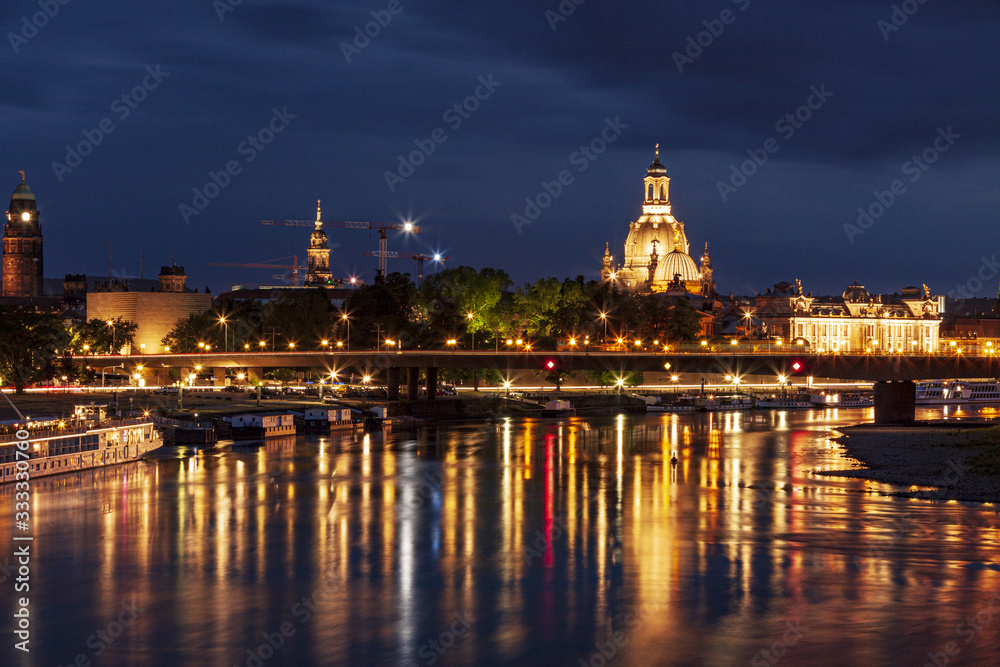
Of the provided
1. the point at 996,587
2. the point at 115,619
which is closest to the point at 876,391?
the point at 996,587

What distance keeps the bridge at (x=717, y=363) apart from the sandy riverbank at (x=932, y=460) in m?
5.98

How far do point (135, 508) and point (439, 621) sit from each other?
86.0 ft

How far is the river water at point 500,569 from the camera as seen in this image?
3425 centimetres

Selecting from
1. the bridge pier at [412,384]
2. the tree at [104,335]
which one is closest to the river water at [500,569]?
the bridge pier at [412,384]

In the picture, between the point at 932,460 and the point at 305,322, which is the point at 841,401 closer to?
the point at 305,322

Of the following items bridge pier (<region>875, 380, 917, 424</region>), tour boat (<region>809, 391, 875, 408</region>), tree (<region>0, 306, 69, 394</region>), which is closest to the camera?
bridge pier (<region>875, 380, 917, 424</region>)

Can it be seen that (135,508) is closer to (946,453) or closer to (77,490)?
(77,490)

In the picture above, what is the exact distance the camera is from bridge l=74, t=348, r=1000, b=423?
104688 millimetres

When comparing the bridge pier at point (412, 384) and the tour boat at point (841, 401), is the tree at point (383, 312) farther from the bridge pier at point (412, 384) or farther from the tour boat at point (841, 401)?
the tour boat at point (841, 401)

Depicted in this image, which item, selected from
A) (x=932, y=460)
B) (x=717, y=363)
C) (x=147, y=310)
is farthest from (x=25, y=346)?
(x=932, y=460)

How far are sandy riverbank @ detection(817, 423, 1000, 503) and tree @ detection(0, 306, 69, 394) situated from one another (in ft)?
269

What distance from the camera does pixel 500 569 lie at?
43.8 meters

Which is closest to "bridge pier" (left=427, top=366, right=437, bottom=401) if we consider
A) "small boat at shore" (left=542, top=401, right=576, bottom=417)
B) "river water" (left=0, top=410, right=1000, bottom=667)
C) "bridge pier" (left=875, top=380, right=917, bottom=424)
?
"small boat at shore" (left=542, top=401, right=576, bottom=417)

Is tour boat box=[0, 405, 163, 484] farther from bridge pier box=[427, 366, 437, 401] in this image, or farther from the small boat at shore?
the small boat at shore
